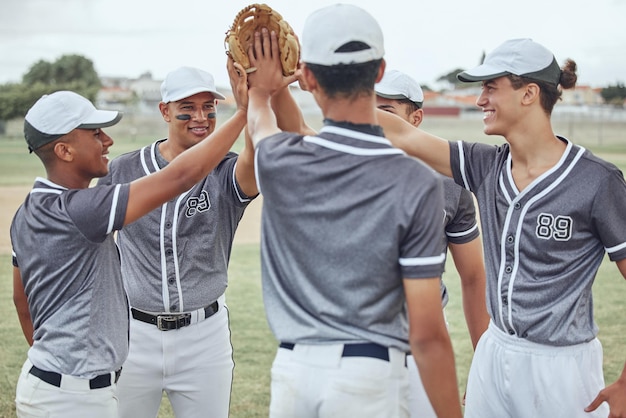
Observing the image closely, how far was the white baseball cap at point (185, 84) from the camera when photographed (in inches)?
162

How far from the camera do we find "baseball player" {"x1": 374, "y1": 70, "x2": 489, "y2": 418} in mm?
4152

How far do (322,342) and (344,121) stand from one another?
704mm

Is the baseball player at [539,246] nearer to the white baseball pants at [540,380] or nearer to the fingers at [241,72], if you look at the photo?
the white baseball pants at [540,380]

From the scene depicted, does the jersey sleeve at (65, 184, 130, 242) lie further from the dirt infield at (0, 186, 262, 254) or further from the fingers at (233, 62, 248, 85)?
the dirt infield at (0, 186, 262, 254)

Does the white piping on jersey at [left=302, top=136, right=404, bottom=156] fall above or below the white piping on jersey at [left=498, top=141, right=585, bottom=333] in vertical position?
above

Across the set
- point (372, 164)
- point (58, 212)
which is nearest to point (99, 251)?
point (58, 212)

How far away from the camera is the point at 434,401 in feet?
8.30

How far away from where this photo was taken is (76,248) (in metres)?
3.11

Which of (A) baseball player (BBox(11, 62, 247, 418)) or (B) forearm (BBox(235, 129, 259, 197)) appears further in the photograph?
(B) forearm (BBox(235, 129, 259, 197))

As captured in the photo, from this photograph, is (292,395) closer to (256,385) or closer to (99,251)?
(99,251)

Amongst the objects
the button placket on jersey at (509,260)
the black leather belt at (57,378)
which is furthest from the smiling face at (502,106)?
the black leather belt at (57,378)

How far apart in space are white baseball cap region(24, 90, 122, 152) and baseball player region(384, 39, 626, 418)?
1.64 meters

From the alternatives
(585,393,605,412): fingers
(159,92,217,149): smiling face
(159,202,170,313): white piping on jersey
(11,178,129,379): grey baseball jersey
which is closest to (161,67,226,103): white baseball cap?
(159,92,217,149): smiling face

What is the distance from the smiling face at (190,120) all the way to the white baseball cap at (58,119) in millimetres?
875
